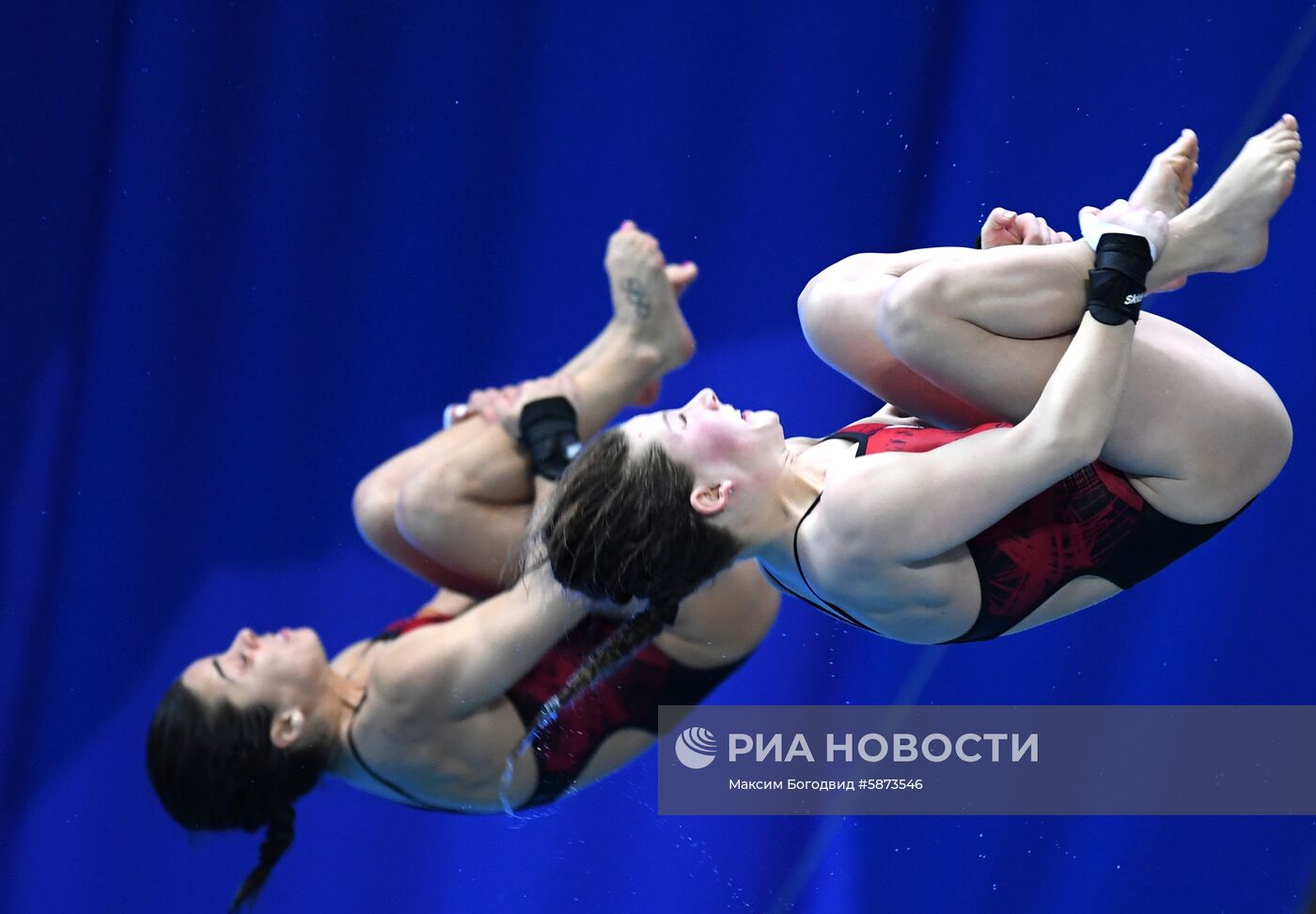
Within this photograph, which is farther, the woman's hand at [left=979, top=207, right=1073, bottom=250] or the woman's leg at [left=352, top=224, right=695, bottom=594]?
the woman's leg at [left=352, top=224, right=695, bottom=594]

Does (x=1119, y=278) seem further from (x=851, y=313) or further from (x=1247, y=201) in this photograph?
(x=851, y=313)

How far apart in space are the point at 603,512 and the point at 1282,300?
1418mm

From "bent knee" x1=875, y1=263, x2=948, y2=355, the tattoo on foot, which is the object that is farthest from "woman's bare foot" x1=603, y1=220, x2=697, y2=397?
"bent knee" x1=875, y1=263, x2=948, y2=355

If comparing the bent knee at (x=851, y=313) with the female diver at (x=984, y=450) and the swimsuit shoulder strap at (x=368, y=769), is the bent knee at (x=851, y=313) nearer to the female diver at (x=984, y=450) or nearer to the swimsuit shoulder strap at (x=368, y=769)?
the female diver at (x=984, y=450)

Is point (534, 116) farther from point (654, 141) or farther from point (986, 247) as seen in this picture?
point (986, 247)

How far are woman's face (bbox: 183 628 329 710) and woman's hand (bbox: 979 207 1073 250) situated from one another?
1195mm

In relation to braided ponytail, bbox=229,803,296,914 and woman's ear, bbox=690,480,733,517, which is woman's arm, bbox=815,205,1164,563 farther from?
braided ponytail, bbox=229,803,296,914

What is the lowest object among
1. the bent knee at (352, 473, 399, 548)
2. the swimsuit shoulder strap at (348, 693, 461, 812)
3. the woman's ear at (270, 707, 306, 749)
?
the swimsuit shoulder strap at (348, 693, 461, 812)

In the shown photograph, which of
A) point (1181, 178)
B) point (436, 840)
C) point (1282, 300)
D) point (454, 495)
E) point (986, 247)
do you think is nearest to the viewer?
point (1181, 178)

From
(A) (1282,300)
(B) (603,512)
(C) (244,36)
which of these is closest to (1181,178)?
(B) (603,512)

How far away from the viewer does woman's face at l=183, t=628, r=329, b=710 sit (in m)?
2.29

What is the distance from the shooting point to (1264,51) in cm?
258

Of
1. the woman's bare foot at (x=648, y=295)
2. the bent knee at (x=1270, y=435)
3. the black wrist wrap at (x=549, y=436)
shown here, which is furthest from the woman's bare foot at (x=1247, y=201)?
the black wrist wrap at (x=549, y=436)

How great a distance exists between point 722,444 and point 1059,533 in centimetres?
39
